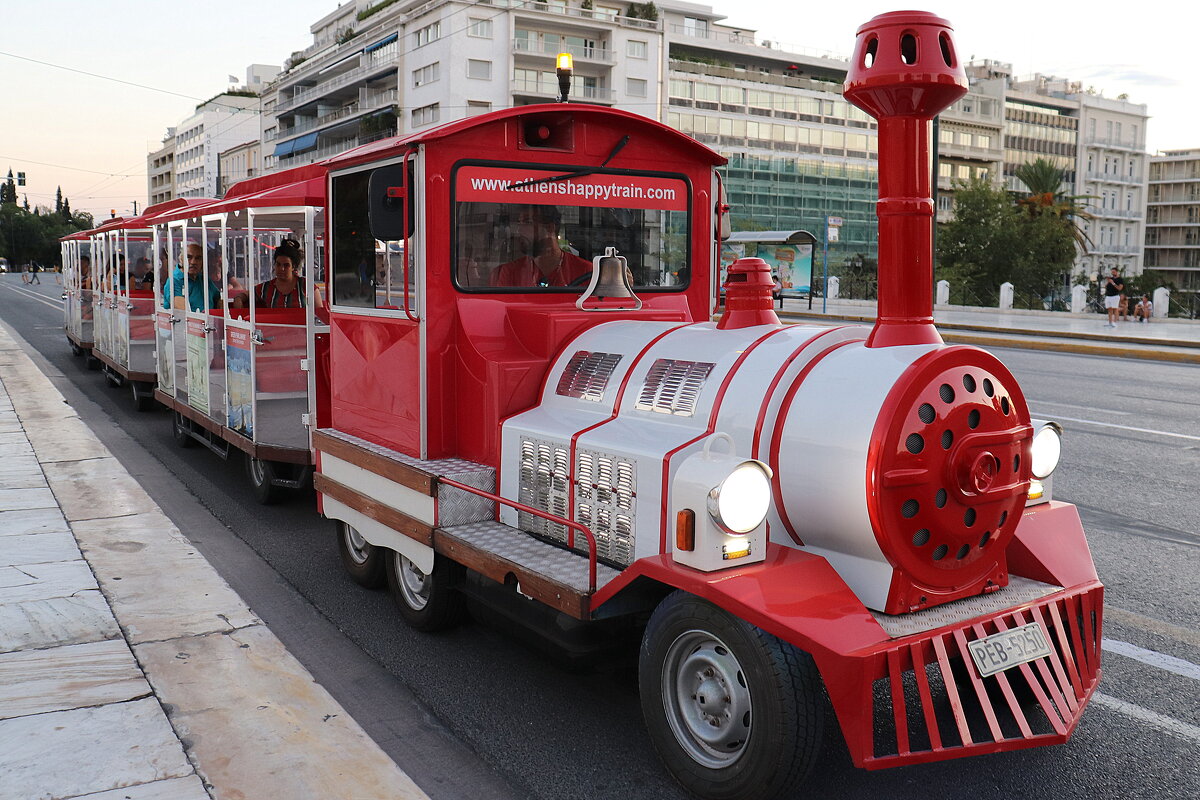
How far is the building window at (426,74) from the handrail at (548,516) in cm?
6722

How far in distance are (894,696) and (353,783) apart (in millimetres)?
1933

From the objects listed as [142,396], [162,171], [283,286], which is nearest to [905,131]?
[283,286]

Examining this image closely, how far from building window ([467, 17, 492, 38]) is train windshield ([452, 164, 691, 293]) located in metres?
65.3

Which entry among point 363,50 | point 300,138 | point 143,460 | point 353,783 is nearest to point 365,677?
point 353,783

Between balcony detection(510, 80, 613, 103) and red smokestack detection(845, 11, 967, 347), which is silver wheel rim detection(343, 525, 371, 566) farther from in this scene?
balcony detection(510, 80, 613, 103)

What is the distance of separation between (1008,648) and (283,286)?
23.4ft

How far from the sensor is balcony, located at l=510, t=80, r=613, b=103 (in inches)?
2704

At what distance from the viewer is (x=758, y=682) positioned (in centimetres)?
323

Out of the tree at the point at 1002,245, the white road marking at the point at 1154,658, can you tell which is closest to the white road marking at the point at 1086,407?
the white road marking at the point at 1154,658

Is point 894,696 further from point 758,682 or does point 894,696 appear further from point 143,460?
point 143,460

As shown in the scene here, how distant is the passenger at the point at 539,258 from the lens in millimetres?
5262

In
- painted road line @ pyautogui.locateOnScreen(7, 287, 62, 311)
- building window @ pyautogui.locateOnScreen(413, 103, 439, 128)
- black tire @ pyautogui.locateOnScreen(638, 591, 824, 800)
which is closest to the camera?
black tire @ pyautogui.locateOnScreen(638, 591, 824, 800)

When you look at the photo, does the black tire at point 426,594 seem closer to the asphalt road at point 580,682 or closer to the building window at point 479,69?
the asphalt road at point 580,682

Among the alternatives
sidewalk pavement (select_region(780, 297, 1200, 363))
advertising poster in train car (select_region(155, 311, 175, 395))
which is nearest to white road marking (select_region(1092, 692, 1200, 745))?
advertising poster in train car (select_region(155, 311, 175, 395))
